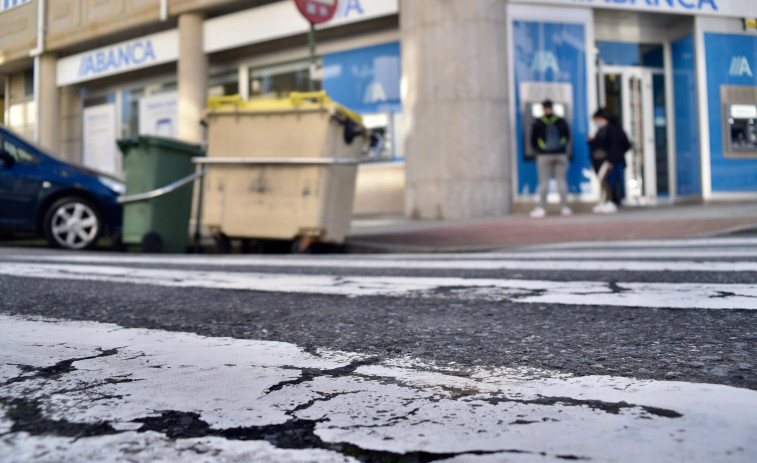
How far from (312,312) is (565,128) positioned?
9592 mm

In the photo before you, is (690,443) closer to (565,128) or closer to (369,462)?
(369,462)

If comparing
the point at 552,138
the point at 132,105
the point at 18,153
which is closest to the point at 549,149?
the point at 552,138

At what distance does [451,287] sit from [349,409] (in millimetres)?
2412

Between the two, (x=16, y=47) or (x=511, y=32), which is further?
(x=511, y=32)

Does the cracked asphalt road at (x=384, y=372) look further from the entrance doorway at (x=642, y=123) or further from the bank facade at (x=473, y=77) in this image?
the entrance doorway at (x=642, y=123)

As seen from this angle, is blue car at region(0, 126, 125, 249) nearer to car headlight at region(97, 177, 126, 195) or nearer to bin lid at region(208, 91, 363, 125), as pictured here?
car headlight at region(97, 177, 126, 195)

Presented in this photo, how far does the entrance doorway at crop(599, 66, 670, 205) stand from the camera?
15.2 metres

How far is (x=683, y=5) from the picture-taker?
14.5 metres

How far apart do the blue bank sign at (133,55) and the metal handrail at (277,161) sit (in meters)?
10.2

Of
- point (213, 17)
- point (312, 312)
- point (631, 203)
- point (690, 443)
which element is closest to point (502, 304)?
point (312, 312)

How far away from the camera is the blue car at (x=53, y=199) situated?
8.45 metres

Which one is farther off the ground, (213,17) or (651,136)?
(213,17)

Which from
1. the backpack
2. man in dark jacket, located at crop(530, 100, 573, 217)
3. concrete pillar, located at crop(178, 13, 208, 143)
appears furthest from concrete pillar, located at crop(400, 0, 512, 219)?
concrete pillar, located at crop(178, 13, 208, 143)

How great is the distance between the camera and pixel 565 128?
11.9 metres
